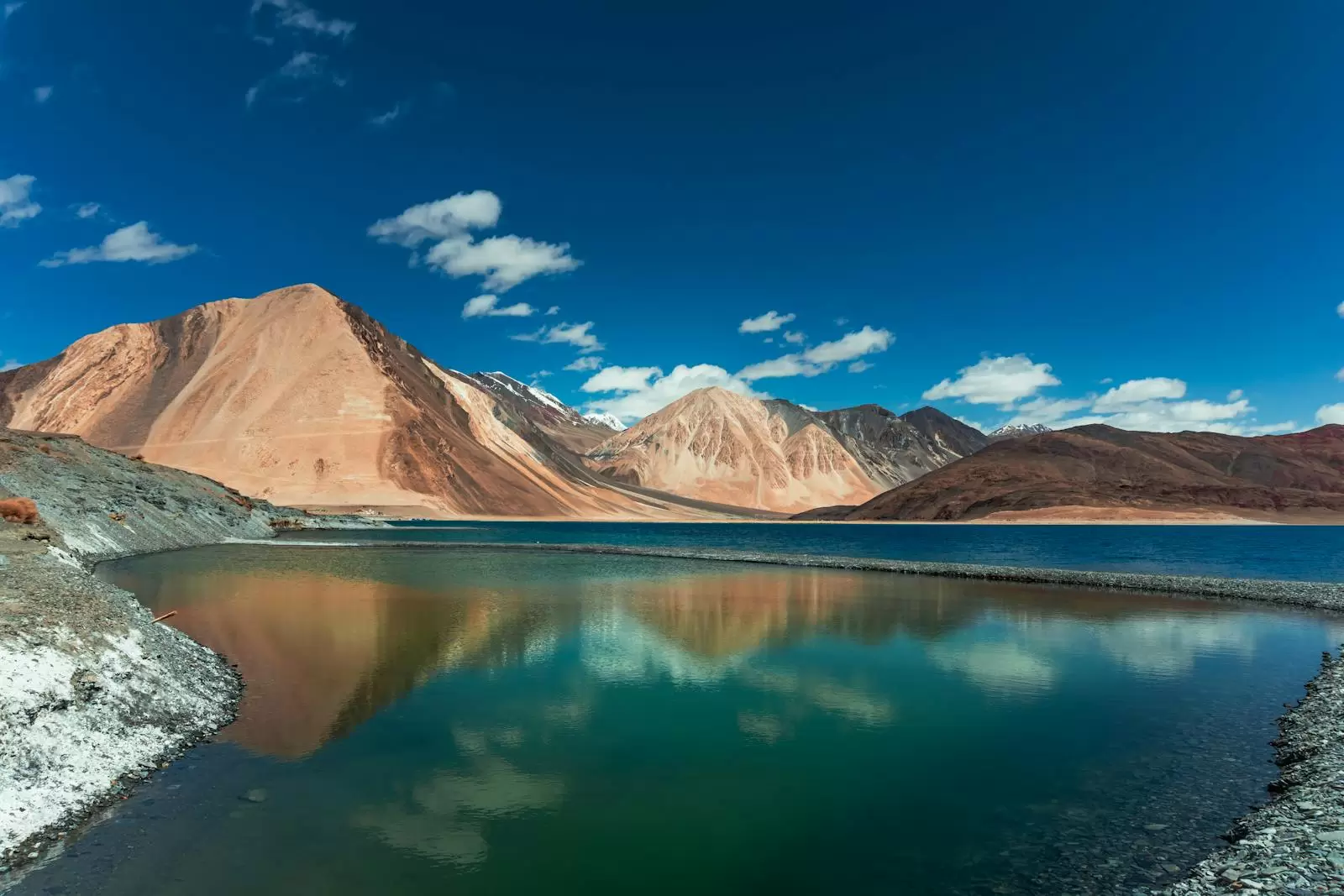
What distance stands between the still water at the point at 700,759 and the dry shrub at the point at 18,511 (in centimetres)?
1150

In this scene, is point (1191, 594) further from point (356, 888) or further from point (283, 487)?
point (283, 487)

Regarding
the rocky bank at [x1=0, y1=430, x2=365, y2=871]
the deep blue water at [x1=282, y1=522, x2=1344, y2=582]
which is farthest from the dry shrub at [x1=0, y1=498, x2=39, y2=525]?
the deep blue water at [x1=282, y1=522, x2=1344, y2=582]

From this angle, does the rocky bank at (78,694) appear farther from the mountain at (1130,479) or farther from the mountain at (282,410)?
the mountain at (1130,479)

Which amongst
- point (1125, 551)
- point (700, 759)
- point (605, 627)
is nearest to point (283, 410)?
point (1125, 551)

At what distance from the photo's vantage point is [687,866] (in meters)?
8.89

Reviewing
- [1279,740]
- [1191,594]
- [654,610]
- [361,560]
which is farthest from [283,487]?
[1279,740]

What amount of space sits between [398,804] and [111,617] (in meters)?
9.15

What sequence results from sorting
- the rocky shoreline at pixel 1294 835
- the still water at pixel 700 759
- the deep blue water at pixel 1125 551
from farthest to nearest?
the deep blue water at pixel 1125 551 < the still water at pixel 700 759 < the rocky shoreline at pixel 1294 835

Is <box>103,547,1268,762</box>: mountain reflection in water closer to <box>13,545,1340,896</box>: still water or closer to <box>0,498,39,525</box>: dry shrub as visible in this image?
<box>13,545,1340,896</box>: still water

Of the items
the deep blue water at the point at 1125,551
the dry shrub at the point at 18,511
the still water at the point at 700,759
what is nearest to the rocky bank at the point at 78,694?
the still water at the point at 700,759

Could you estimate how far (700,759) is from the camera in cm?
1234

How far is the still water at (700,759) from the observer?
28.6 feet

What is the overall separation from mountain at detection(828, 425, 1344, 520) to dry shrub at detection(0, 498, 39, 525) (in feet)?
459

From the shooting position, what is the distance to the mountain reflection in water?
1599 cm
